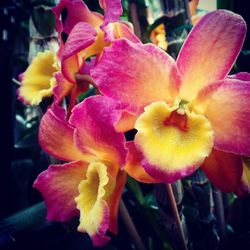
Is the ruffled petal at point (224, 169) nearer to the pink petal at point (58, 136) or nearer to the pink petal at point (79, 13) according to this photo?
the pink petal at point (58, 136)

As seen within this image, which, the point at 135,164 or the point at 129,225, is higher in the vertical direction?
the point at 135,164

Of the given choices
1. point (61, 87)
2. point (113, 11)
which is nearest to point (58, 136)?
point (61, 87)

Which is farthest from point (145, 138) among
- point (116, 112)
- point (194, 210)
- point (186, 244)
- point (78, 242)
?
point (194, 210)

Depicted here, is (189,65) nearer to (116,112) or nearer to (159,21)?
(116,112)

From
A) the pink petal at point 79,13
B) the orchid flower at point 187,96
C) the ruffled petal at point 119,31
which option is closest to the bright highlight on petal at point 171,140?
the orchid flower at point 187,96

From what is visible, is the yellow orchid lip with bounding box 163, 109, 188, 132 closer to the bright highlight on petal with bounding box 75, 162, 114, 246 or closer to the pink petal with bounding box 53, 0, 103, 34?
the bright highlight on petal with bounding box 75, 162, 114, 246

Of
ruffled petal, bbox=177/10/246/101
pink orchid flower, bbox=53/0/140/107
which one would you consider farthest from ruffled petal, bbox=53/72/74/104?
ruffled petal, bbox=177/10/246/101

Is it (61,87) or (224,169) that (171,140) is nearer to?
(224,169)
